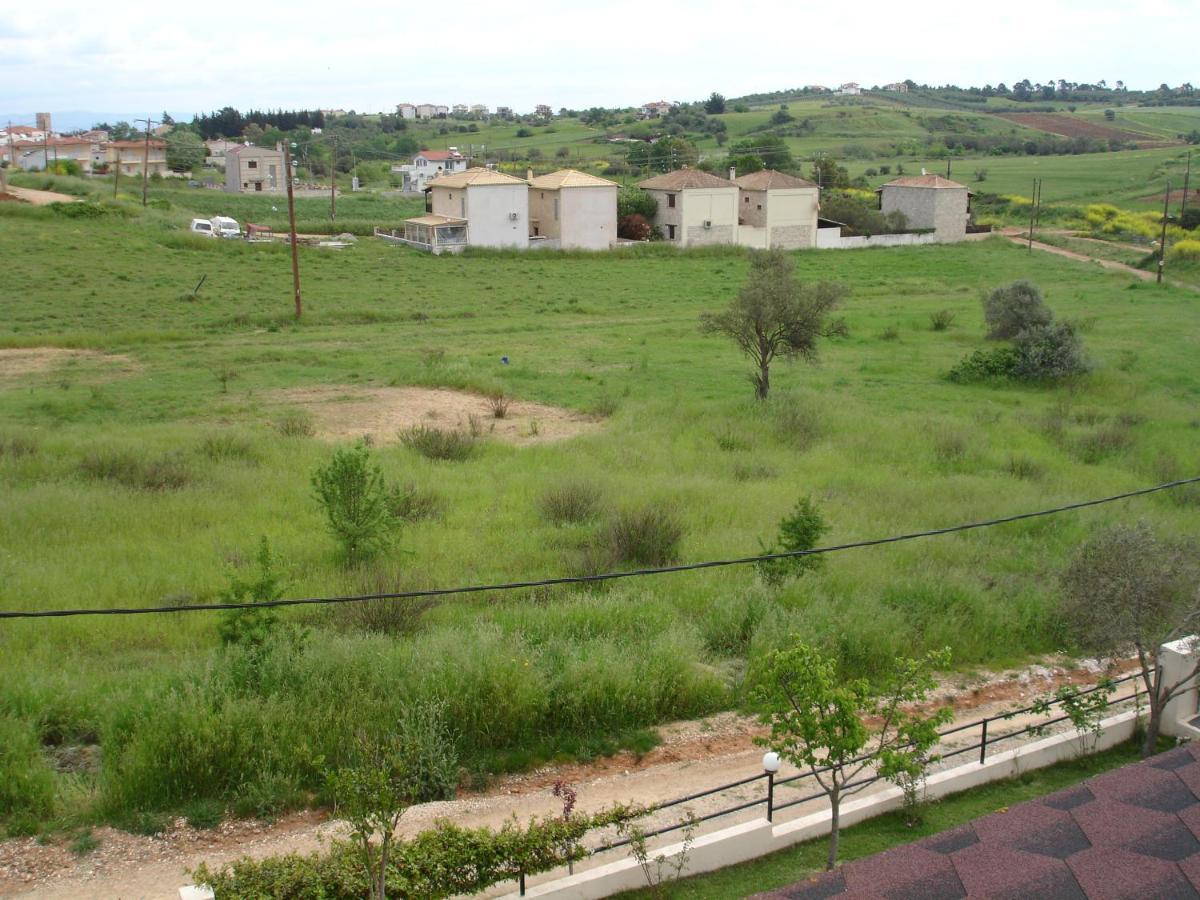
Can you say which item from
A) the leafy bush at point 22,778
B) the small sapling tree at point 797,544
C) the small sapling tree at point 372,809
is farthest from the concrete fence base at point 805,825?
the small sapling tree at point 797,544

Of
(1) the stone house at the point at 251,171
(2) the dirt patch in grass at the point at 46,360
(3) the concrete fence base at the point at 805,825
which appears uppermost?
(1) the stone house at the point at 251,171

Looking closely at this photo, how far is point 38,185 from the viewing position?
68.8m

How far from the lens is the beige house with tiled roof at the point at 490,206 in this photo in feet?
186

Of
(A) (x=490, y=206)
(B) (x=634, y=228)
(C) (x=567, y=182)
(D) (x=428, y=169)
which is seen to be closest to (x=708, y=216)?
(B) (x=634, y=228)

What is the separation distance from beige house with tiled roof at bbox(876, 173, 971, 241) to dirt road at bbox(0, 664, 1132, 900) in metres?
58.3

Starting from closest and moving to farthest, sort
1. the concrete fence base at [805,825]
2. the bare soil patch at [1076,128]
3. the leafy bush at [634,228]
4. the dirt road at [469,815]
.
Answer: the concrete fence base at [805,825]
the dirt road at [469,815]
the leafy bush at [634,228]
the bare soil patch at [1076,128]

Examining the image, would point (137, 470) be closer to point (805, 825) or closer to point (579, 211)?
point (805, 825)

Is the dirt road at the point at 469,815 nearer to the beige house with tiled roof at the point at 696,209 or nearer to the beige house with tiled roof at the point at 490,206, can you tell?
the beige house with tiled roof at the point at 490,206

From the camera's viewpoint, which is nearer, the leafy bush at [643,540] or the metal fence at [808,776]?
the metal fence at [808,776]

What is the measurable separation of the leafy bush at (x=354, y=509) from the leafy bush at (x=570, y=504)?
2582mm

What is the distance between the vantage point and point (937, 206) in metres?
65.7

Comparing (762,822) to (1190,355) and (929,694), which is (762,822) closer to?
(929,694)

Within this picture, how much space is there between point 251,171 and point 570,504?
A: 264ft

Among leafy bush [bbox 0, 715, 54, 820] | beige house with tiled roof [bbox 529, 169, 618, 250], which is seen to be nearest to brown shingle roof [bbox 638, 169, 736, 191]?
beige house with tiled roof [bbox 529, 169, 618, 250]
